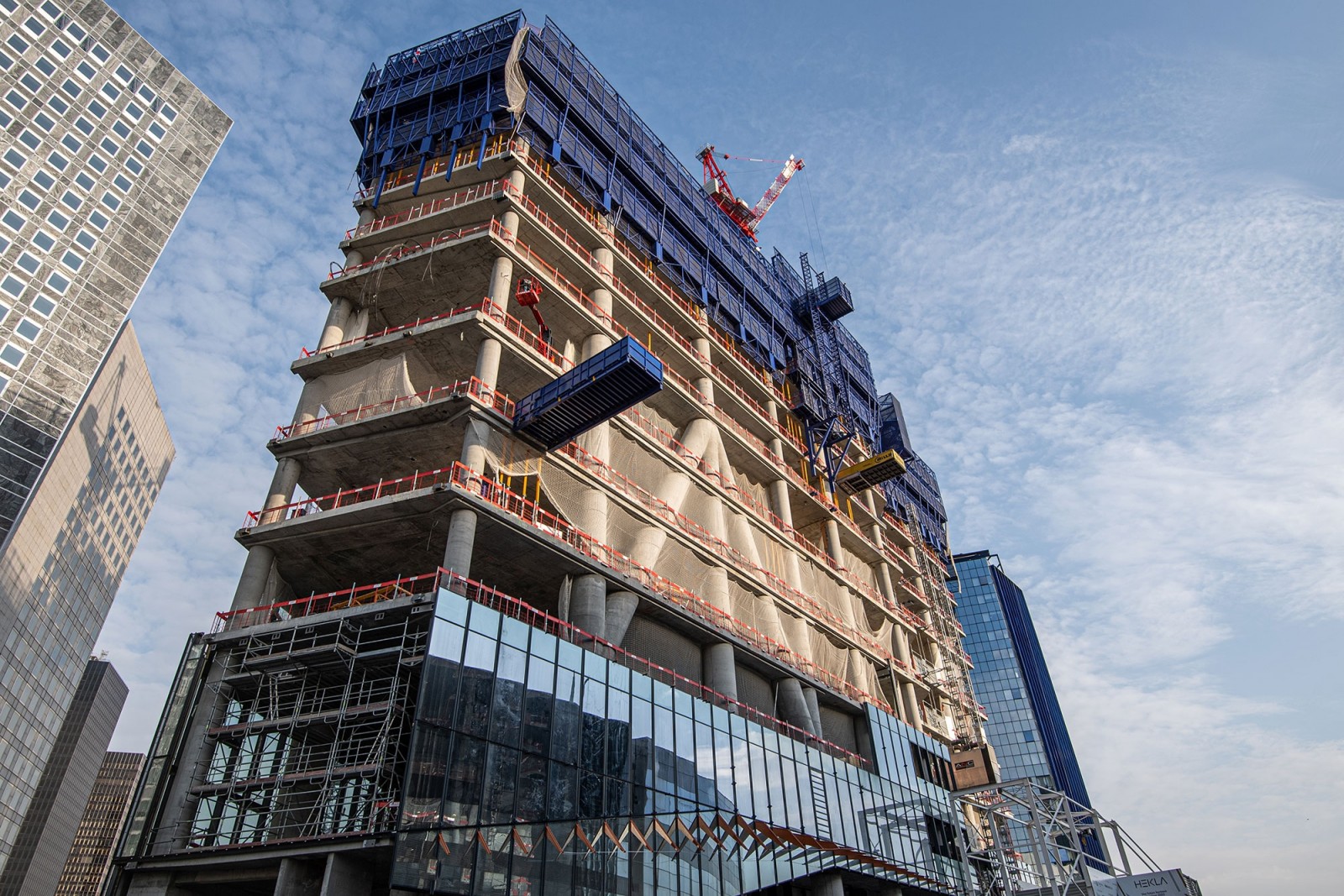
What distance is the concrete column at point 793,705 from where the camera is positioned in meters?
43.4

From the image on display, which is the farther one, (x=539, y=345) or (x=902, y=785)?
(x=902, y=785)

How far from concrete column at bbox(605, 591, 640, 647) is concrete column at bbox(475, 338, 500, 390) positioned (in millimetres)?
9914

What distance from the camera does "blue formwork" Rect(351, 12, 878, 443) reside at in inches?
1822

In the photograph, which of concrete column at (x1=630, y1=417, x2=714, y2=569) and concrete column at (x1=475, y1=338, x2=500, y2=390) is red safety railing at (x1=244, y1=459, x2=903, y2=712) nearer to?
concrete column at (x1=630, y1=417, x2=714, y2=569)

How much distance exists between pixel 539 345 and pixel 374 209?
11.9 metres

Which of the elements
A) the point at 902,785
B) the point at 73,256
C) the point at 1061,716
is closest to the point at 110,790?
the point at 73,256

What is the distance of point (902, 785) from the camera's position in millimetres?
46562

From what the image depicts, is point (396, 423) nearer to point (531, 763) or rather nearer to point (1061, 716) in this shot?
point (531, 763)

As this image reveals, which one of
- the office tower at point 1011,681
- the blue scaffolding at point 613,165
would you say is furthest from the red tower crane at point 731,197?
the office tower at point 1011,681

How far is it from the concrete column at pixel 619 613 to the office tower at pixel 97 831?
167449 millimetres

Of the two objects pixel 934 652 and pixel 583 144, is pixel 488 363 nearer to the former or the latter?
pixel 583 144

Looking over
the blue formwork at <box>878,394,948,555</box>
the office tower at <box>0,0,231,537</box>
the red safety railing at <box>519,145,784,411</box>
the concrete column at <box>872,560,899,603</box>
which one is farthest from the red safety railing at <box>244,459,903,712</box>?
the office tower at <box>0,0,231,537</box>

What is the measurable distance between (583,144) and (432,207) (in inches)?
442

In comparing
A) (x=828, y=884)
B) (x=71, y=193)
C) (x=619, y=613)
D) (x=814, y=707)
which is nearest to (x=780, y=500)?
(x=814, y=707)
